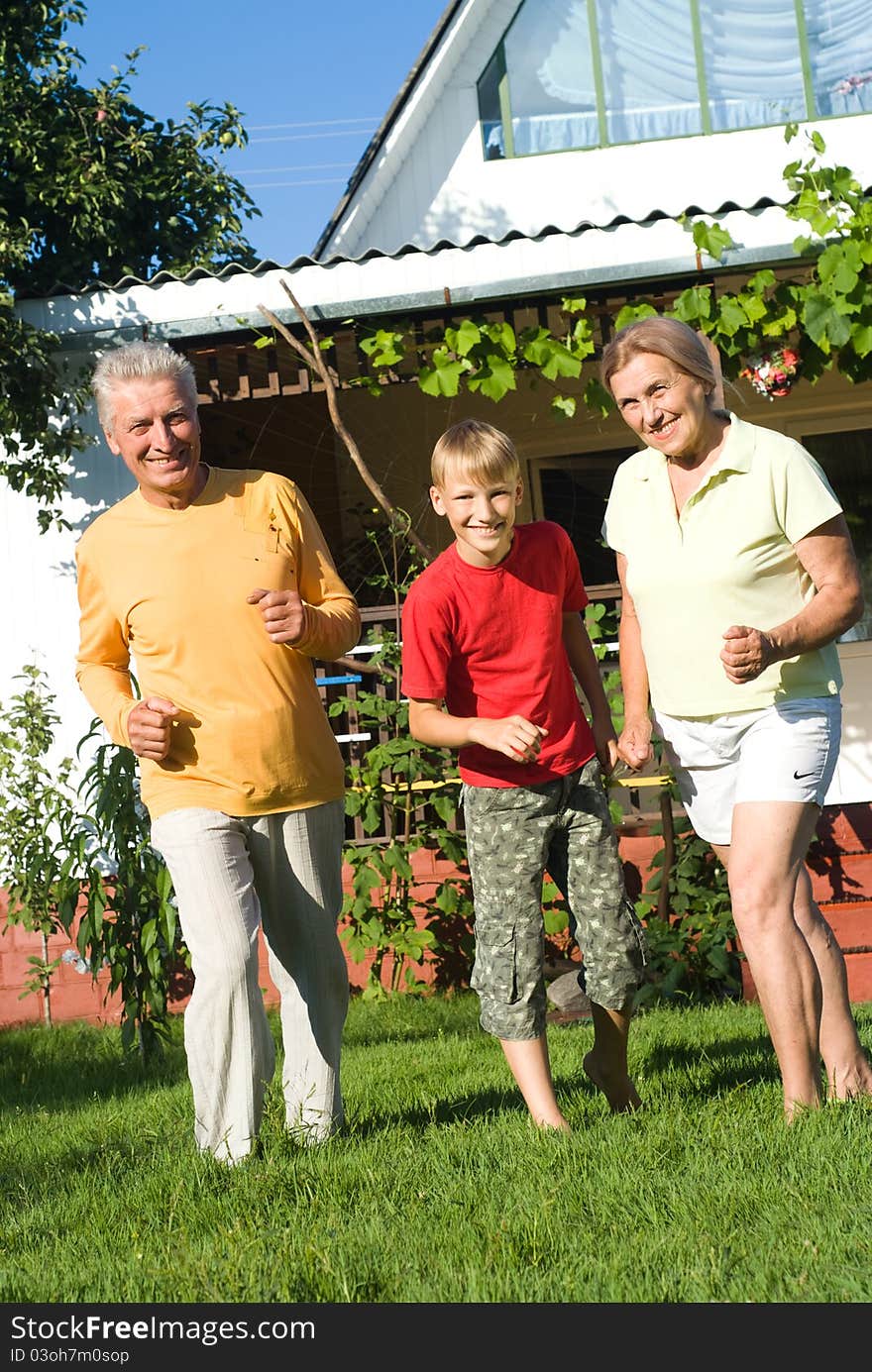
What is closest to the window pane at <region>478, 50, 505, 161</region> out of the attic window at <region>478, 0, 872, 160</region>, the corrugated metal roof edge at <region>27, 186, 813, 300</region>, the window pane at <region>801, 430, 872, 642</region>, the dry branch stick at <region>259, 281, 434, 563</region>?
the attic window at <region>478, 0, 872, 160</region>

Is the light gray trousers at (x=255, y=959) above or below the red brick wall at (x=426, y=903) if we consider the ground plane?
above

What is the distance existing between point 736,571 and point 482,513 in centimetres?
62

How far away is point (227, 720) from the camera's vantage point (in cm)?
343

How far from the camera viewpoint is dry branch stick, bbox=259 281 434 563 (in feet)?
22.5

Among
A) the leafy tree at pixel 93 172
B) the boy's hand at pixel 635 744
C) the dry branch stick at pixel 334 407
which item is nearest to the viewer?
the boy's hand at pixel 635 744

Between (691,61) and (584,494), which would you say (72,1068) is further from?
(691,61)

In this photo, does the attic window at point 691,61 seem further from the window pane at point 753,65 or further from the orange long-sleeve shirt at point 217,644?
the orange long-sleeve shirt at point 217,644

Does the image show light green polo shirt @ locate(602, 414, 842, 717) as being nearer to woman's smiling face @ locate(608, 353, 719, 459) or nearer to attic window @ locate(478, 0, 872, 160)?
woman's smiling face @ locate(608, 353, 719, 459)

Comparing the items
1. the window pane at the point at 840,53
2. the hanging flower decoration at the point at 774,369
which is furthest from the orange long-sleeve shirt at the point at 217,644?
the window pane at the point at 840,53

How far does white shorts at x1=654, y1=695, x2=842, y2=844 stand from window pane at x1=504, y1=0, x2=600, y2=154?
8333 millimetres

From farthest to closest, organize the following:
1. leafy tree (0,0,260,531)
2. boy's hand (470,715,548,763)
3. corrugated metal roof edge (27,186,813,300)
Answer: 1. leafy tree (0,0,260,531)
2. corrugated metal roof edge (27,186,813,300)
3. boy's hand (470,715,548,763)

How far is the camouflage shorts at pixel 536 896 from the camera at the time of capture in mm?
3576

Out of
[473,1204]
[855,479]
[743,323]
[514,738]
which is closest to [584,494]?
[855,479]

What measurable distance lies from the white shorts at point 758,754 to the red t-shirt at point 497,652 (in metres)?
0.28
